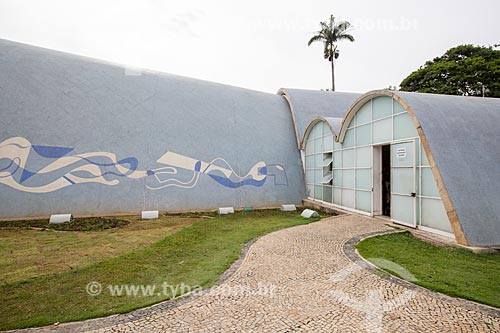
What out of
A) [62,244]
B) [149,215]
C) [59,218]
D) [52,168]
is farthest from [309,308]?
[52,168]

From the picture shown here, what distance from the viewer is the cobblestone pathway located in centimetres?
375

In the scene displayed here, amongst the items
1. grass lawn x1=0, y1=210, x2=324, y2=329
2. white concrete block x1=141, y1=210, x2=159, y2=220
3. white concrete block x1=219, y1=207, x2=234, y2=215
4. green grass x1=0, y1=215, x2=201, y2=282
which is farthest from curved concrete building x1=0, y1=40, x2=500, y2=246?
grass lawn x1=0, y1=210, x2=324, y2=329

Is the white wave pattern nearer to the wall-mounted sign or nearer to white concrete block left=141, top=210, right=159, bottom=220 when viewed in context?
white concrete block left=141, top=210, right=159, bottom=220

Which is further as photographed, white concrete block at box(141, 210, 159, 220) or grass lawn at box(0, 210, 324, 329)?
white concrete block at box(141, 210, 159, 220)

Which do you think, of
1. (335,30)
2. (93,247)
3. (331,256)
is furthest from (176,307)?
(335,30)

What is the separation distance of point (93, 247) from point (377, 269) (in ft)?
23.6

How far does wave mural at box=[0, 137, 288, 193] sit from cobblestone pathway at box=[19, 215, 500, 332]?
9.66 m

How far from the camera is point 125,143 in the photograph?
46.3 feet

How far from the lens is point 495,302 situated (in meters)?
4.27

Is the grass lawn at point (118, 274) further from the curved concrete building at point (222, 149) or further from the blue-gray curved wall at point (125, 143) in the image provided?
the curved concrete building at point (222, 149)

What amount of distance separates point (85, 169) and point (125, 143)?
2.17m

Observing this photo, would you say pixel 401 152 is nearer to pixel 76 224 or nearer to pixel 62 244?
pixel 62 244

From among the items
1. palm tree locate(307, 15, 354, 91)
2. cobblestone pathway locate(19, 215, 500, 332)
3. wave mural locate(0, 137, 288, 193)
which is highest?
palm tree locate(307, 15, 354, 91)

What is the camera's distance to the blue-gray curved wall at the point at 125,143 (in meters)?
12.4
